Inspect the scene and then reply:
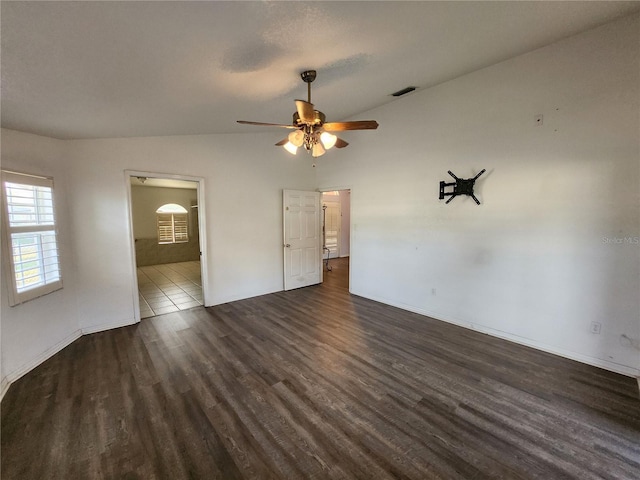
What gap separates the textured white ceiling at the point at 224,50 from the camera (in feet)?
4.95

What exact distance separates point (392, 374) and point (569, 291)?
7.12 ft

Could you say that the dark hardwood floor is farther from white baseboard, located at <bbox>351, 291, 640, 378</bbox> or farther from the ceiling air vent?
the ceiling air vent

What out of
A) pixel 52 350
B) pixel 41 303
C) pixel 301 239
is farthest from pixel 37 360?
pixel 301 239

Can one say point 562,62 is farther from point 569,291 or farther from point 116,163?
point 116,163

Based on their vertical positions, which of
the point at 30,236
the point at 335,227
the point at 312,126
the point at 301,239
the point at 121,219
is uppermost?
the point at 312,126

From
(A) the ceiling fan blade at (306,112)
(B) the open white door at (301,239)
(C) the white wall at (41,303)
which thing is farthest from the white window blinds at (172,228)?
(A) the ceiling fan blade at (306,112)

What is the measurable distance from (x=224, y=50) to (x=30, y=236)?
286 cm

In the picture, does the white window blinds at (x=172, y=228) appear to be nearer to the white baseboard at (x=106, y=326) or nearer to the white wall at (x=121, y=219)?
the white wall at (x=121, y=219)

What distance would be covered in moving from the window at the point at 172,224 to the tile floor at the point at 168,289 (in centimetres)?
104

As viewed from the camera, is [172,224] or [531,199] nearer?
[531,199]

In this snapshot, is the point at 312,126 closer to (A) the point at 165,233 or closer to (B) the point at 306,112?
(B) the point at 306,112

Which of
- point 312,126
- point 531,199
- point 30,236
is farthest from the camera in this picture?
point 531,199

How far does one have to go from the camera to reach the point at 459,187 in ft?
11.9

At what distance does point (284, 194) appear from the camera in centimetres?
531
